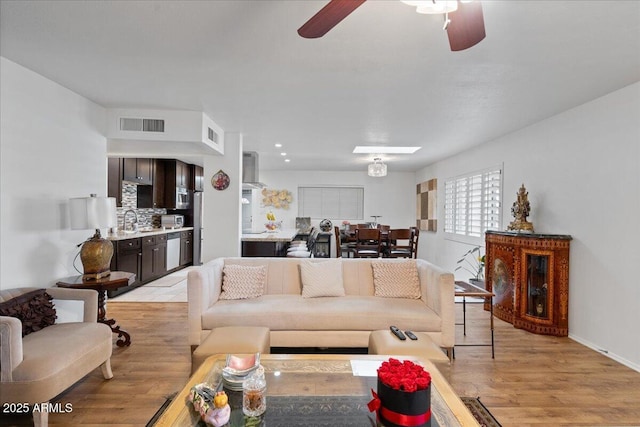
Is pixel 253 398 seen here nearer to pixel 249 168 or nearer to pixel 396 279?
pixel 396 279

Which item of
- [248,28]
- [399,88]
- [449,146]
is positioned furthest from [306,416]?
[449,146]

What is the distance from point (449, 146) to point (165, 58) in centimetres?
446

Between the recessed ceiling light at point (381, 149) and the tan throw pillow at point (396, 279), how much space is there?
2692mm

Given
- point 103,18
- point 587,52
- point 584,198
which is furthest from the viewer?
point 584,198

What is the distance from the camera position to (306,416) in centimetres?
→ 146

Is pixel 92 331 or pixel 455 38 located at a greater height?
pixel 455 38

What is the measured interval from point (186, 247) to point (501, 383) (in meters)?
6.34

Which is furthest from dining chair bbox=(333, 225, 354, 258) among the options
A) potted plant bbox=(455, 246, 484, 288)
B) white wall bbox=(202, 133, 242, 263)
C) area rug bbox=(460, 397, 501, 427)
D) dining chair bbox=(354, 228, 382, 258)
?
area rug bbox=(460, 397, 501, 427)

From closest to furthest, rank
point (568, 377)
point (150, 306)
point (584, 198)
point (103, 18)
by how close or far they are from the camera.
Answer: point (103, 18) → point (568, 377) → point (584, 198) → point (150, 306)

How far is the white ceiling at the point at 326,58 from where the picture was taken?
6.14 ft

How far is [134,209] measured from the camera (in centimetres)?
628

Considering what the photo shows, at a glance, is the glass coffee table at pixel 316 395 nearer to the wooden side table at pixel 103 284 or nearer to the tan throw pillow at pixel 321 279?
the tan throw pillow at pixel 321 279

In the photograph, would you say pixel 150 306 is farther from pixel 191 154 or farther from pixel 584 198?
pixel 584 198

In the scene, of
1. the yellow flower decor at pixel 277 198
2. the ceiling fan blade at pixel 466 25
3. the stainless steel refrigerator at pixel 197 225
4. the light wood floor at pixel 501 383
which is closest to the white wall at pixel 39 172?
A: the light wood floor at pixel 501 383
